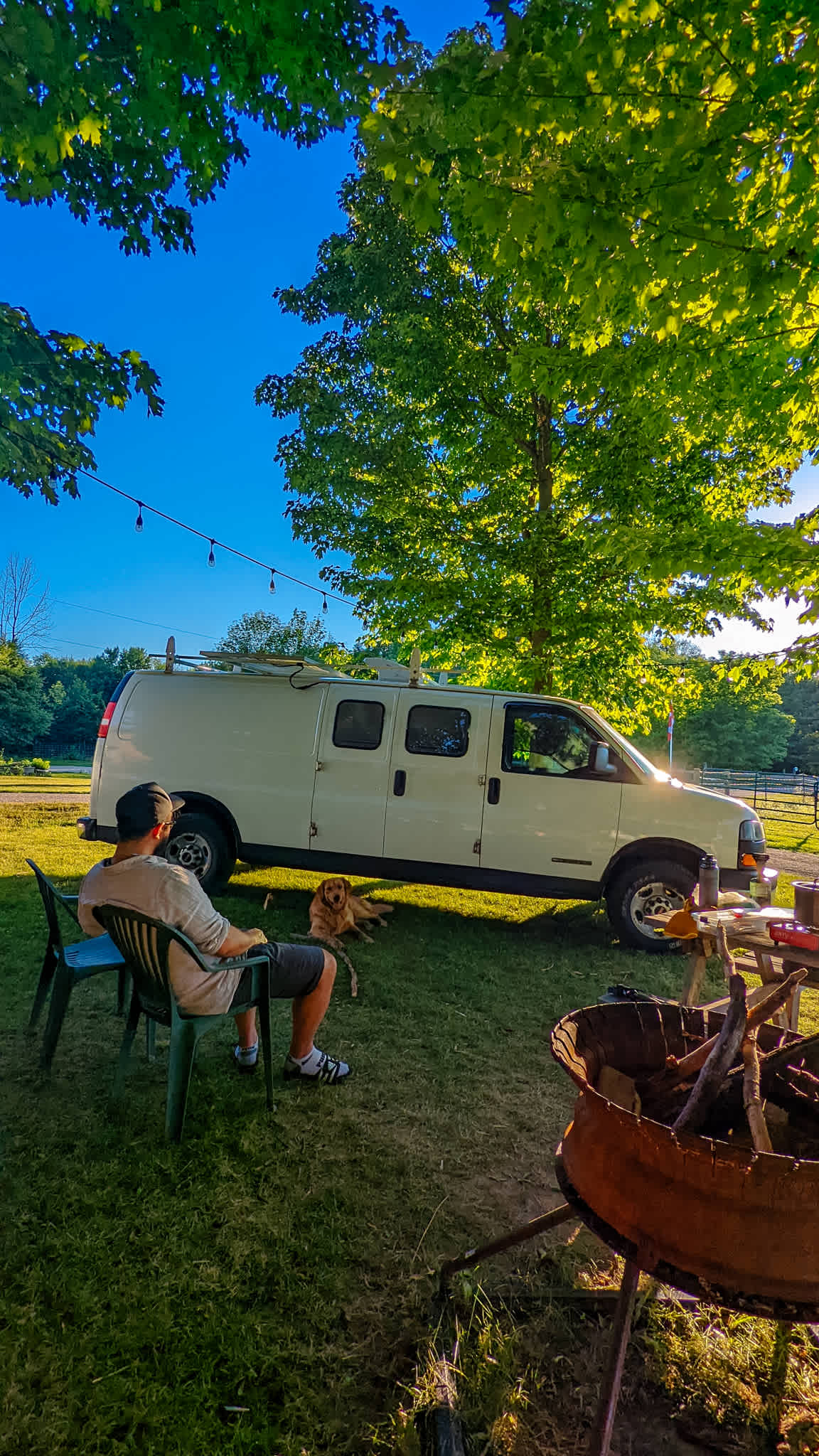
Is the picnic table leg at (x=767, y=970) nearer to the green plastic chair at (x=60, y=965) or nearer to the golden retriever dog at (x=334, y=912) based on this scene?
the green plastic chair at (x=60, y=965)

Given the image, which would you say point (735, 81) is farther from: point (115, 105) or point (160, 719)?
point (160, 719)

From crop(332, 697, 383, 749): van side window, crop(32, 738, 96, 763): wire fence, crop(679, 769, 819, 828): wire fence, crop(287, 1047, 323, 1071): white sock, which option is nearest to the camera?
crop(287, 1047, 323, 1071): white sock

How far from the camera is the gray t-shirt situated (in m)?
2.81

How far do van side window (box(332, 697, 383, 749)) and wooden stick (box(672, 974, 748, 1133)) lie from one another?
A: 5081mm

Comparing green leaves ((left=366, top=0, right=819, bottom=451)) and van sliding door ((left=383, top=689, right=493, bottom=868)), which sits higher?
green leaves ((left=366, top=0, right=819, bottom=451))

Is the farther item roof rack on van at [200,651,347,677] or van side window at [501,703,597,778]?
roof rack on van at [200,651,347,677]

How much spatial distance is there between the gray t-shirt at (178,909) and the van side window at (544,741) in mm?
3926

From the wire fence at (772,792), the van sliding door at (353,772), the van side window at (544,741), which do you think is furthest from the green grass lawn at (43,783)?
the wire fence at (772,792)

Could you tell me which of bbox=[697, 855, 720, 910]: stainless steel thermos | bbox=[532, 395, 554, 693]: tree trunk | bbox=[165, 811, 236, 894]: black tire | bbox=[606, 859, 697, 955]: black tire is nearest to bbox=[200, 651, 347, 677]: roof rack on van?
bbox=[165, 811, 236, 894]: black tire

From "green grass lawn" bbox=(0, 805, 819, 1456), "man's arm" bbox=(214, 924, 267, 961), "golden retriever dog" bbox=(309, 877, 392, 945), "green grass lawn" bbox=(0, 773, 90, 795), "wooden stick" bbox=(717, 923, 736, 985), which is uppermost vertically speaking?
"wooden stick" bbox=(717, 923, 736, 985)

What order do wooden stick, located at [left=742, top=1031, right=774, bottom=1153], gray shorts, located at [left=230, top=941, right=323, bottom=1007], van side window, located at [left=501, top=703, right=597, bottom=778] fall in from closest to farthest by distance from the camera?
wooden stick, located at [left=742, top=1031, right=774, bottom=1153] → gray shorts, located at [left=230, top=941, right=323, bottom=1007] → van side window, located at [left=501, top=703, right=597, bottom=778]

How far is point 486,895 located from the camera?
8.25m

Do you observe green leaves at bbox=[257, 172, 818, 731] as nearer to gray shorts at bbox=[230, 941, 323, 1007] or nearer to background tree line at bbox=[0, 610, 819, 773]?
gray shorts at bbox=[230, 941, 323, 1007]

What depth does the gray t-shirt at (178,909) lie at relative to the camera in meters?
2.81
